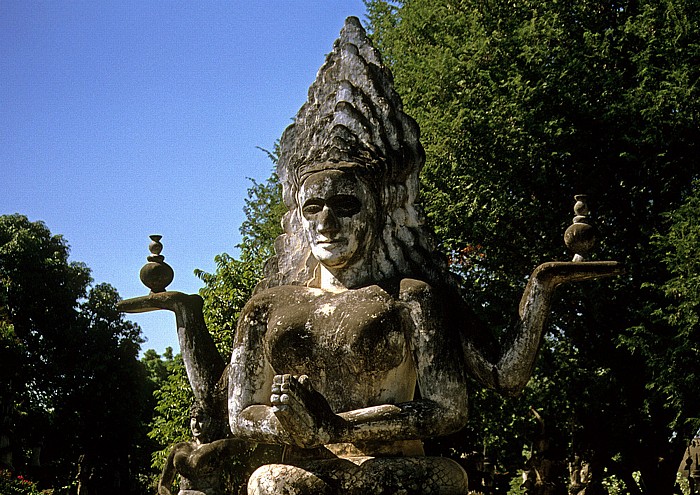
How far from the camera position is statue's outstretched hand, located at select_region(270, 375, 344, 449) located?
5047mm

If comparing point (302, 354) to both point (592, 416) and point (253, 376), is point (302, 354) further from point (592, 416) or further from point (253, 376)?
point (592, 416)

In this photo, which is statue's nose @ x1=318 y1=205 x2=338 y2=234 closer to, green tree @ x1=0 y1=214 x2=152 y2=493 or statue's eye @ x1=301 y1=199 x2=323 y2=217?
statue's eye @ x1=301 y1=199 x2=323 y2=217

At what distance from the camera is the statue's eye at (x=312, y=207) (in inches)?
248

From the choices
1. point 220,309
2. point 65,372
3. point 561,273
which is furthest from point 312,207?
point 65,372

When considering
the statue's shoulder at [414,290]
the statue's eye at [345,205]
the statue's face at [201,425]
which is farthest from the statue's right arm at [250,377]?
the statue's shoulder at [414,290]

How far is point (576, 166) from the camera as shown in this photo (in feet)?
58.7

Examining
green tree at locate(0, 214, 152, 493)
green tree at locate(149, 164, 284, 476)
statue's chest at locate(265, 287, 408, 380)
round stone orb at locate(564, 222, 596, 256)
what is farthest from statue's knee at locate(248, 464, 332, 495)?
green tree at locate(0, 214, 152, 493)

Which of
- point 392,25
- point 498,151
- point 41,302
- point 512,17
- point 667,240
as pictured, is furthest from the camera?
point 41,302

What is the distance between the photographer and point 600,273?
5867 mm

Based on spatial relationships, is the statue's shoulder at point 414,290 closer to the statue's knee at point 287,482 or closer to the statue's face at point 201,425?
the statue's knee at point 287,482

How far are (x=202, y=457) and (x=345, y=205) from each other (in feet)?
7.24

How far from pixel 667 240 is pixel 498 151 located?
394cm

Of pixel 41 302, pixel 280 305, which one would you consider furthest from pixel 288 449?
pixel 41 302

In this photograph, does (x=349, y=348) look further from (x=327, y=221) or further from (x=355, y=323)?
(x=327, y=221)
